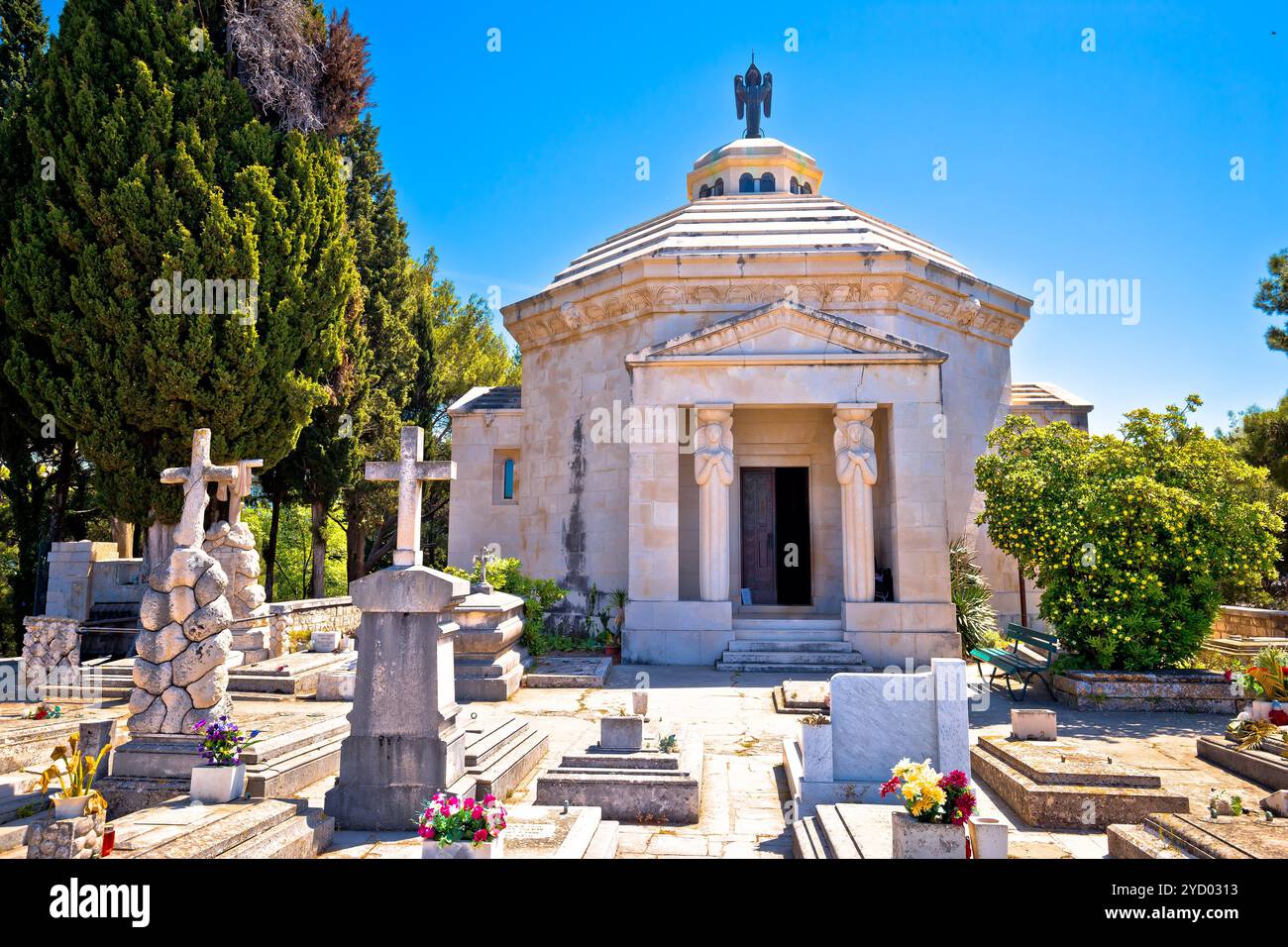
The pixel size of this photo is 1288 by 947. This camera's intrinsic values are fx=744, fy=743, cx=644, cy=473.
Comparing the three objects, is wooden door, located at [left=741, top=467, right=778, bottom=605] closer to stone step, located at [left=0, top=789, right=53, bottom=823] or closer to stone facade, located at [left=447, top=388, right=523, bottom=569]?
stone facade, located at [left=447, top=388, right=523, bottom=569]

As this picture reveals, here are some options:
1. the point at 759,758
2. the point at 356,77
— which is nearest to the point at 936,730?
the point at 759,758

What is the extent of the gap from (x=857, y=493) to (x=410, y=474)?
9.51 m

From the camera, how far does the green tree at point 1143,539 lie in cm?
1058

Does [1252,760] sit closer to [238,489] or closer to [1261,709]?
[1261,709]

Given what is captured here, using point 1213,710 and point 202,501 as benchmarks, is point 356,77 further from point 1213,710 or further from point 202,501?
point 1213,710

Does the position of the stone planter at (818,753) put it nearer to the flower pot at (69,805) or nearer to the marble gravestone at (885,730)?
the marble gravestone at (885,730)

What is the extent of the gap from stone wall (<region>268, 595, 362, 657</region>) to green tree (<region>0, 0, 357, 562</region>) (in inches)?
115

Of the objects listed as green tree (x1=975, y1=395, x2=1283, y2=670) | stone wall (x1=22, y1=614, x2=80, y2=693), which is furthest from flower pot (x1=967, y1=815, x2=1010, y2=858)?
stone wall (x1=22, y1=614, x2=80, y2=693)

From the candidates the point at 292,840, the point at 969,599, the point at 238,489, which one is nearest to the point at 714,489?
the point at 969,599

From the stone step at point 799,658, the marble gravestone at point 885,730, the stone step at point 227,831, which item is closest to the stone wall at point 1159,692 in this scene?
the stone step at point 799,658

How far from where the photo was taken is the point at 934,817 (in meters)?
4.35

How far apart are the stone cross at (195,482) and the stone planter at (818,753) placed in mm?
5788

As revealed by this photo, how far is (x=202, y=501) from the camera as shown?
24.3 feet
